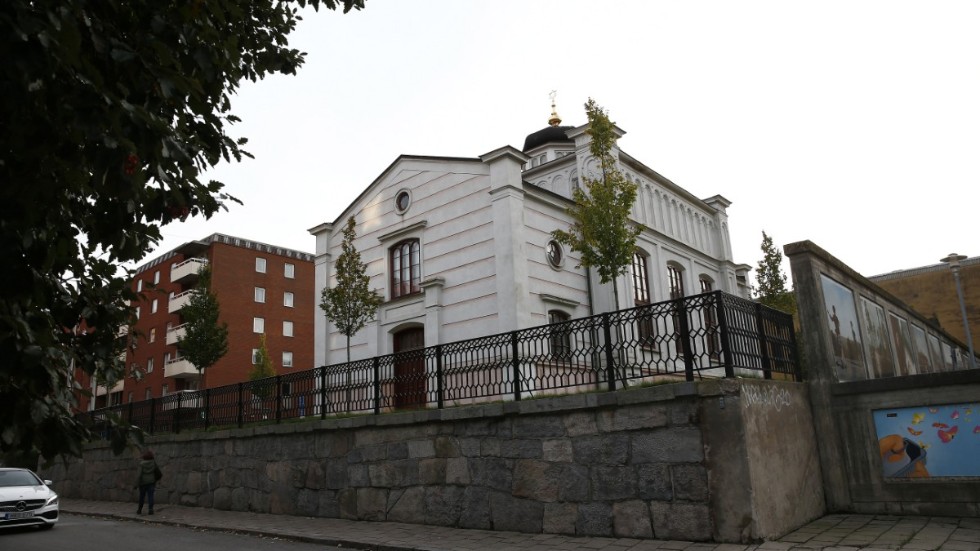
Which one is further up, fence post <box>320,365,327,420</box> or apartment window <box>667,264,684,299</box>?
apartment window <box>667,264,684,299</box>

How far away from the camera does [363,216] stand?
22016 mm

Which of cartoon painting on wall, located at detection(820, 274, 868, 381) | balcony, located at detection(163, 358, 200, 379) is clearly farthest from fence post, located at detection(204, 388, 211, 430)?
balcony, located at detection(163, 358, 200, 379)

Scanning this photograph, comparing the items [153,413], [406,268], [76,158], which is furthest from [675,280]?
[76,158]

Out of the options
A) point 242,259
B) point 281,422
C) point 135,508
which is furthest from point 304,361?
point 281,422

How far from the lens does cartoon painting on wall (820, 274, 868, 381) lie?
33.7 feet

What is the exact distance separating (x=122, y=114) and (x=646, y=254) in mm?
20195

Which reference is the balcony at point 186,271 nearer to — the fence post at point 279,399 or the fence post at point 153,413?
the fence post at point 153,413

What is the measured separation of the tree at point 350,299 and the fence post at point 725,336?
11.6 m

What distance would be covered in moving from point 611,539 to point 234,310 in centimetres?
4045

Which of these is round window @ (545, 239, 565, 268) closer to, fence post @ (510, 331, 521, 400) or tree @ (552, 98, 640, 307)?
tree @ (552, 98, 640, 307)

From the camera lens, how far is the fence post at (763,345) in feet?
30.6

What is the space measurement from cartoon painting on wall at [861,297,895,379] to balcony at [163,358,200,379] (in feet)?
127

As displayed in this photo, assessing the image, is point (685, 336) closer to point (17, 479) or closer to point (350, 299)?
point (350, 299)

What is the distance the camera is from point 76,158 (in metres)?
3.72
